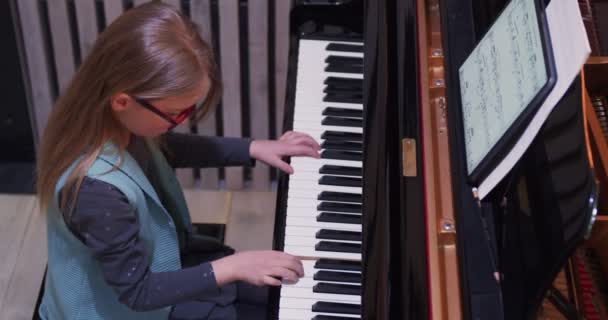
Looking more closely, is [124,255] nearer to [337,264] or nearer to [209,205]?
[337,264]

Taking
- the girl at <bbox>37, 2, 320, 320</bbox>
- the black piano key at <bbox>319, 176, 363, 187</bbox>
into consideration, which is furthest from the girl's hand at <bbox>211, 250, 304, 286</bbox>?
the black piano key at <bbox>319, 176, 363, 187</bbox>

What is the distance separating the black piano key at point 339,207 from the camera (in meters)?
1.71

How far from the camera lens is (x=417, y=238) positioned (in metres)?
1.41

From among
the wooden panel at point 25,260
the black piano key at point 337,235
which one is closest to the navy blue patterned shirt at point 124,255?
the black piano key at point 337,235

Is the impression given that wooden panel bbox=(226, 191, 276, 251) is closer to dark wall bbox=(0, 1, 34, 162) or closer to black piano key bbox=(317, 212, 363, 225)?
dark wall bbox=(0, 1, 34, 162)

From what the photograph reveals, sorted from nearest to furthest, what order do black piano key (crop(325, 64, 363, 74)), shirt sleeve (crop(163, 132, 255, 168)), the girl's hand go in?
the girl's hand → shirt sleeve (crop(163, 132, 255, 168)) → black piano key (crop(325, 64, 363, 74))

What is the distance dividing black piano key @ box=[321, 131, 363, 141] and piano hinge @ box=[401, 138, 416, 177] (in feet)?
1.00

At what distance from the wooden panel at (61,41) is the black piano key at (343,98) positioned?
956 millimetres

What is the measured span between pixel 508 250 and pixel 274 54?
134 centimetres

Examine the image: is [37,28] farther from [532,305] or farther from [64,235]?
[532,305]

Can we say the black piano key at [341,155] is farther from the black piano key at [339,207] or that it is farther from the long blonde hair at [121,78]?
the long blonde hair at [121,78]

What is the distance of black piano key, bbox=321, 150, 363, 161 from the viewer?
1.82 meters

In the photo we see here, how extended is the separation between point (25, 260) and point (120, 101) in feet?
4.26

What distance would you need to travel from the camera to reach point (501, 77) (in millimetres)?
1393
